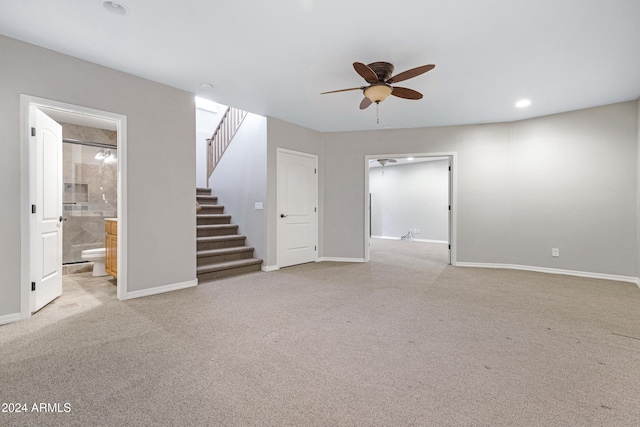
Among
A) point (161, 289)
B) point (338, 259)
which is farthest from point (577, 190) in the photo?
point (161, 289)

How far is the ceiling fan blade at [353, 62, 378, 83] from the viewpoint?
263 centimetres

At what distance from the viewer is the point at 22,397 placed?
5.45 ft

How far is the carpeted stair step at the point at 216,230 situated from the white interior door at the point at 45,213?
6.15 feet

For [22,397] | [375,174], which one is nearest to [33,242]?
[22,397]

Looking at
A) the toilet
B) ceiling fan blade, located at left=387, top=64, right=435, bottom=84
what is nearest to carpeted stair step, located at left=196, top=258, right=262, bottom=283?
the toilet

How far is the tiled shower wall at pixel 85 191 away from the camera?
4.94m

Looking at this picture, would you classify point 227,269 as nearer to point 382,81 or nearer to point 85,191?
point 85,191

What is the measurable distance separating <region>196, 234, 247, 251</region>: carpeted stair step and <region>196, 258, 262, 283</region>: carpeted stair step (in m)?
0.39

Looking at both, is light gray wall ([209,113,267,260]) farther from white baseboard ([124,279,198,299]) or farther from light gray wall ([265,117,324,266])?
white baseboard ([124,279,198,299])

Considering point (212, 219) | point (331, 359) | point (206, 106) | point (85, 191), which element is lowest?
point (331, 359)

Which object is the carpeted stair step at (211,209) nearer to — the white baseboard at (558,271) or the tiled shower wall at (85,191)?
the tiled shower wall at (85,191)

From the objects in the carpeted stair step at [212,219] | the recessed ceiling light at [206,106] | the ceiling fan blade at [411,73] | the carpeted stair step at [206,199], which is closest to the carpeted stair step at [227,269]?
the carpeted stair step at [212,219]

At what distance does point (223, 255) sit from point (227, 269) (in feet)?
1.06

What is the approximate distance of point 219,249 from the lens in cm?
494
